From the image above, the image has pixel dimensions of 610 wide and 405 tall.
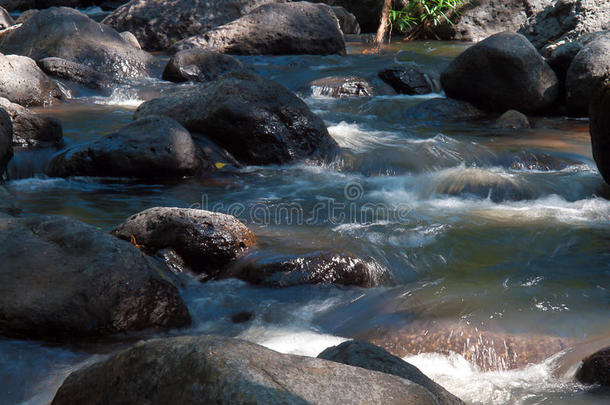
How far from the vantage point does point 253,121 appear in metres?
7.36

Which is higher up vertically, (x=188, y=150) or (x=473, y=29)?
(x=473, y=29)

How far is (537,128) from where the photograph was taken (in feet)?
30.7

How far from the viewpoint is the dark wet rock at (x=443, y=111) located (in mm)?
9938

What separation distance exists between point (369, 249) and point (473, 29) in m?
12.4

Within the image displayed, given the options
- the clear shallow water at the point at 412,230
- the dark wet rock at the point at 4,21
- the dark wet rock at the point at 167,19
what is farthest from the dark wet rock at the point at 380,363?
the dark wet rock at the point at 4,21

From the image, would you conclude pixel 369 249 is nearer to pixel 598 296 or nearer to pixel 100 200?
pixel 598 296

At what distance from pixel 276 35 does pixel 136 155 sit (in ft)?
24.5

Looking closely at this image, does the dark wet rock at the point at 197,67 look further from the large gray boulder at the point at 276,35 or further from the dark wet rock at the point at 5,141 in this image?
the dark wet rock at the point at 5,141

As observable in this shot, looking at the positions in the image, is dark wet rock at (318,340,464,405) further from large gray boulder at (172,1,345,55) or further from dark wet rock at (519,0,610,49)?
large gray boulder at (172,1,345,55)

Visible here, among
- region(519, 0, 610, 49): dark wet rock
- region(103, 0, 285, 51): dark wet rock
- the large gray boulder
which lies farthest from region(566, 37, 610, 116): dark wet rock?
region(103, 0, 285, 51): dark wet rock

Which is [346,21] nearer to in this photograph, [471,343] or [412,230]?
[412,230]

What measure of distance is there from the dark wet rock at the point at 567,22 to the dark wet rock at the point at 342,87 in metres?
3.48

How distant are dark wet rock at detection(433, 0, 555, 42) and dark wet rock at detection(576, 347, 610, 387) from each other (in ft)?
44.6

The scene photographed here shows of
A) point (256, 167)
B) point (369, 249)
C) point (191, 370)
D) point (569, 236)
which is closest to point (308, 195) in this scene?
point (256, 167)
